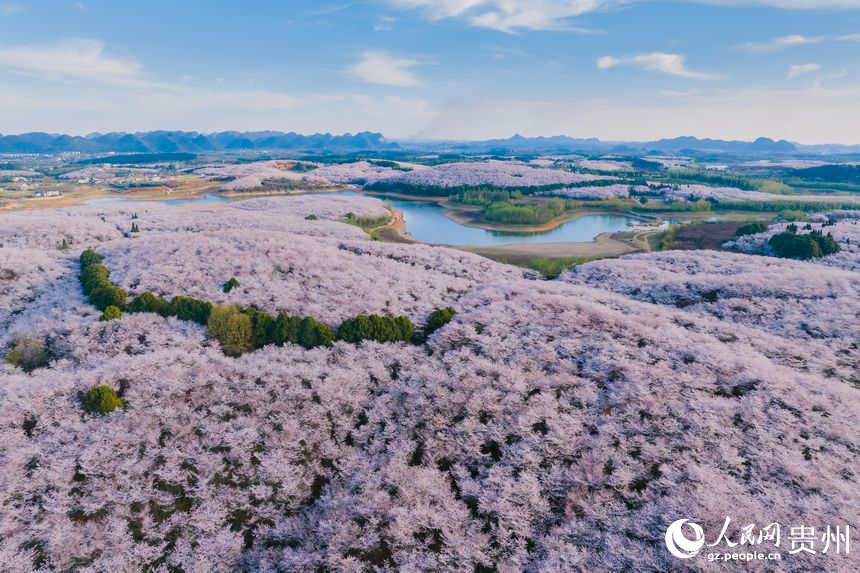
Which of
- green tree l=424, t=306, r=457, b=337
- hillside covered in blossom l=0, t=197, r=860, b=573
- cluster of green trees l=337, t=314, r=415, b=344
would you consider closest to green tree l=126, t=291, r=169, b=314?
hillside covered in blossom l=0, t=197, r=860, b=573

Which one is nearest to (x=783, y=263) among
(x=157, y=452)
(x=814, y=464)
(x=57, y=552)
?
(x=814, y=464)

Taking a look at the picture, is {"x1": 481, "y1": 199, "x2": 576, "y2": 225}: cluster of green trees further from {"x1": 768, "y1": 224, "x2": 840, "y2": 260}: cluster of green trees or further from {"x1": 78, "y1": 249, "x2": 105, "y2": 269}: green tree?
{"x1": 78, "y1": 249, "x2": 105, "y2": 269}: green tree

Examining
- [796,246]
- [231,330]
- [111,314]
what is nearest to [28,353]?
[111,314]

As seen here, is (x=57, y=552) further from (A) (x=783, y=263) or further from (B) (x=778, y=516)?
(A) (x=783, y=263)

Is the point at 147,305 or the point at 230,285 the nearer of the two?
the point at 147,305

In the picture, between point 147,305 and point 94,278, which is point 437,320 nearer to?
point 147,305

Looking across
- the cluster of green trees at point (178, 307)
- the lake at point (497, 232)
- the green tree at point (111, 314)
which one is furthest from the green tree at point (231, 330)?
the lake at point (497, 232)

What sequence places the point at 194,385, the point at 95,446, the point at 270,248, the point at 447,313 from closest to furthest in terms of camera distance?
1. the point at 95,446
2. the point at 194,385
3. the point at 447,313
4. the point at 270,248
